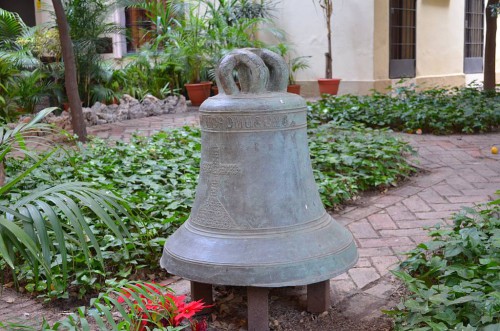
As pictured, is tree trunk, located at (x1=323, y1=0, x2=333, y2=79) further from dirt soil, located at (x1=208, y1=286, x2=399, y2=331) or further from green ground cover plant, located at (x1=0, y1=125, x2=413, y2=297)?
dirt soil, located at (x1=208, y1=286, x2=399, y2=331)

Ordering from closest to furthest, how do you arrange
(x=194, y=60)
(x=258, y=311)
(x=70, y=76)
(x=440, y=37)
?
(x=258, y=311) → (x=70, y=76) → (x=194, y=60) → (x=440, y=37)

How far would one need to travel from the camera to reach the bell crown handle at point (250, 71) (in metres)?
2.85

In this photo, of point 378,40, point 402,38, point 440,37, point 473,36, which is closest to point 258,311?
point 378,40

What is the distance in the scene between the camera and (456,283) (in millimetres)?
2818

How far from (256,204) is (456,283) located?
0.93 metres

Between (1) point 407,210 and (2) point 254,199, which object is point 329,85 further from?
(2) point 254,199

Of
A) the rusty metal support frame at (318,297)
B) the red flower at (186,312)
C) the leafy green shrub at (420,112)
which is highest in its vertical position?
the leafy green shrub at (420,112)

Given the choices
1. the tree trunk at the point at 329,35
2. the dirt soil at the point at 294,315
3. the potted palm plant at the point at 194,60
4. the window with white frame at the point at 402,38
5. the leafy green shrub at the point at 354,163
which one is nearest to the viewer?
the dirt soil at the point at 294,315

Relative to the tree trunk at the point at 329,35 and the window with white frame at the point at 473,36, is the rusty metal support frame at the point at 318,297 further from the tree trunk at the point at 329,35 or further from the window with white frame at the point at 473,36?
the window with white frame at the point at 473,36

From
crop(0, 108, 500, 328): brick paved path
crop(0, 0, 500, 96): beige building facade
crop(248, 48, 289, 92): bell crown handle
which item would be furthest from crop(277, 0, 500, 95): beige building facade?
crop(248, 48, 289, 92): bell crown handle

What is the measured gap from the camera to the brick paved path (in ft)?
10.7

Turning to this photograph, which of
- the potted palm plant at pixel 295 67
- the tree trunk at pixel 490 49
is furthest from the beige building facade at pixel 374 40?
the tree trunk at pixel 490 49

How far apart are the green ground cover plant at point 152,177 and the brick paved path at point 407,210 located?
0.69 ft

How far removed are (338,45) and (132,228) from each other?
9243 millimetres
